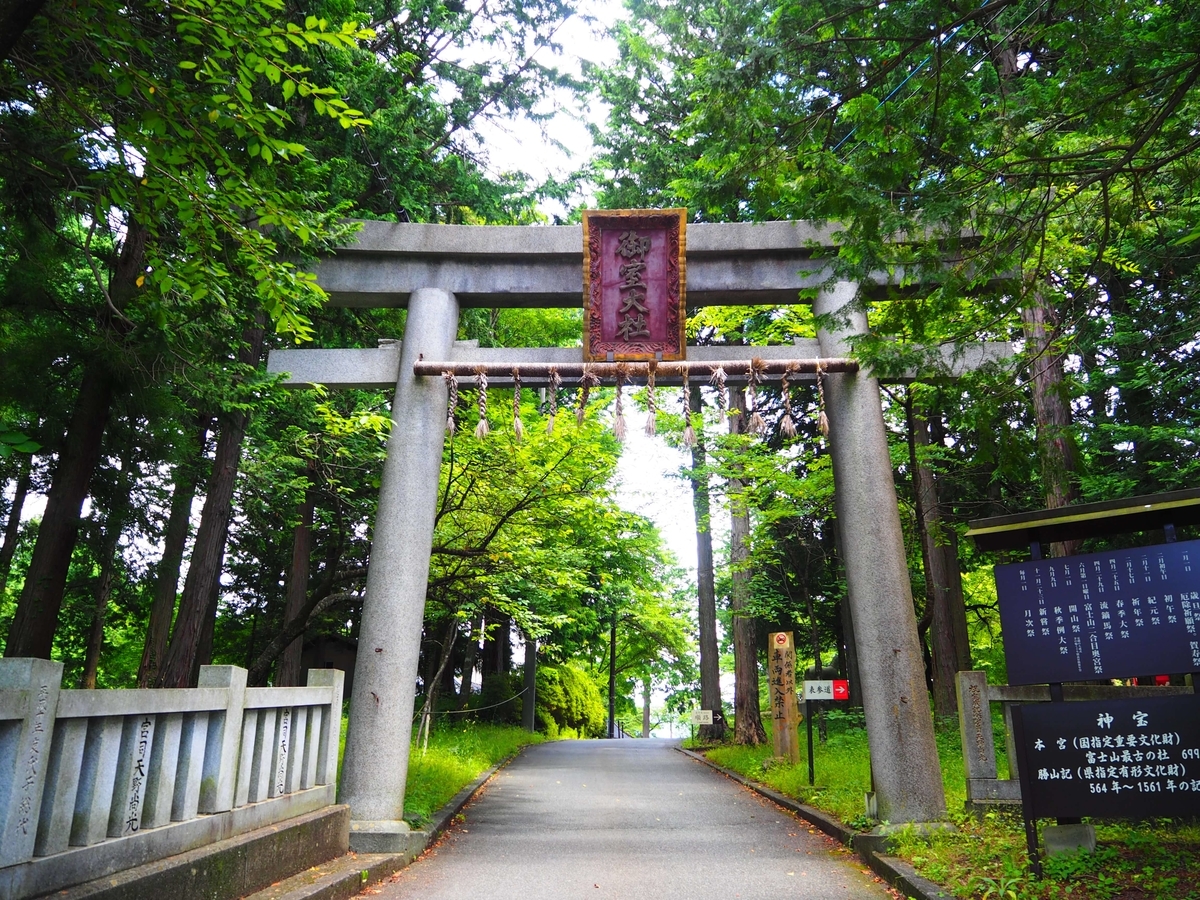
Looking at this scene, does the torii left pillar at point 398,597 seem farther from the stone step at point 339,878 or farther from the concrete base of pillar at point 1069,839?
the concrete base of pillar at point 1069,839

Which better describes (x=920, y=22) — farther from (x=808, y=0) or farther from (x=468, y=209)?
(x=468, y=209)

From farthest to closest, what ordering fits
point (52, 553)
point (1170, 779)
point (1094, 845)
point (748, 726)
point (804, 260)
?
point (748, 726), point (804, 260), point (52, 553), point (1094, 845), point (1170, 779)

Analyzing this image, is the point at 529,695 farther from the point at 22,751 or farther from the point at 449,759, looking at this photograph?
the point at 22,751

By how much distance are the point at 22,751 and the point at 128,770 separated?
0.81 meters

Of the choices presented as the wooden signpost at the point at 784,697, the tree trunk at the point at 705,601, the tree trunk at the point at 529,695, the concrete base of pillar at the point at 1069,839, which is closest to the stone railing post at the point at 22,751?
the concrete base of pillar at the point at 1069,839

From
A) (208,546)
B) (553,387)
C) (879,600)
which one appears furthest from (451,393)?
(879,600)

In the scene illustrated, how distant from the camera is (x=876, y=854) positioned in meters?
6.47

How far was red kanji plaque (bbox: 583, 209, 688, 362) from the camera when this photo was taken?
26.3ft

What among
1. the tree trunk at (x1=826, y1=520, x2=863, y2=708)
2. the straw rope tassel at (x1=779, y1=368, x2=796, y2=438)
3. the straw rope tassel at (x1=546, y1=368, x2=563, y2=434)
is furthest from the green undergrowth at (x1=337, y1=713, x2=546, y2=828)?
the tree trunk at (x1=826, y1=520, x2=863, y2=708)

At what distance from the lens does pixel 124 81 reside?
4.14 m

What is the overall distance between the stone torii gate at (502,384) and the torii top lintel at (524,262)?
0.6 inches

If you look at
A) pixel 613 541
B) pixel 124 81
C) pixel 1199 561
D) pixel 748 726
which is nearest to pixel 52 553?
pixel 124 81

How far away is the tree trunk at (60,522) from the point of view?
640cm

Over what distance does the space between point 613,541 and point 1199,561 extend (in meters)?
11.9
